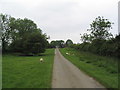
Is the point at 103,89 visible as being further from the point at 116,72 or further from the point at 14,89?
the point at 116,72

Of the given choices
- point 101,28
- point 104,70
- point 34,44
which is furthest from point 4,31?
point 104,70

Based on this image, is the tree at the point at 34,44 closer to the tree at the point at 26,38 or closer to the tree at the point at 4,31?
the tree at the point at 26,38

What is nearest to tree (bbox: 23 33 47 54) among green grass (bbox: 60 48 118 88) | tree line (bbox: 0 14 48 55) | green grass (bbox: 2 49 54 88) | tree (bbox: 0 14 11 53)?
tree line (bbox: 0 14 48 55)

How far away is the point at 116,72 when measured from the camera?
1327 cm

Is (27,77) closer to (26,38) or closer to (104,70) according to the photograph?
(104,70)

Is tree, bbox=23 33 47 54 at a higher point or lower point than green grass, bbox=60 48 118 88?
higher

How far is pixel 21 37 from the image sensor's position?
53906 millimetres

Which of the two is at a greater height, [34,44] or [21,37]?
[21,37]

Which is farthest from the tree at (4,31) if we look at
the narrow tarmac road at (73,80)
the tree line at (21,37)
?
the narrow tarmac road at (73,80)

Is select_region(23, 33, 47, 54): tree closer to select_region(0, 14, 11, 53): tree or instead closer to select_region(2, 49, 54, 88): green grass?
select_region(0, 14, 11, 53): tree

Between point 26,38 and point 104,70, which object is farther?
point 26,38

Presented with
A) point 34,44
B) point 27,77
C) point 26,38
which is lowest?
point 27,77

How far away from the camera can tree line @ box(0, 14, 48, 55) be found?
46844 millimetres

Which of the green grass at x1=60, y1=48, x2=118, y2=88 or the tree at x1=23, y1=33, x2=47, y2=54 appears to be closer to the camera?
the green grass at x1=60, y1=48, x2=118, y2=88
